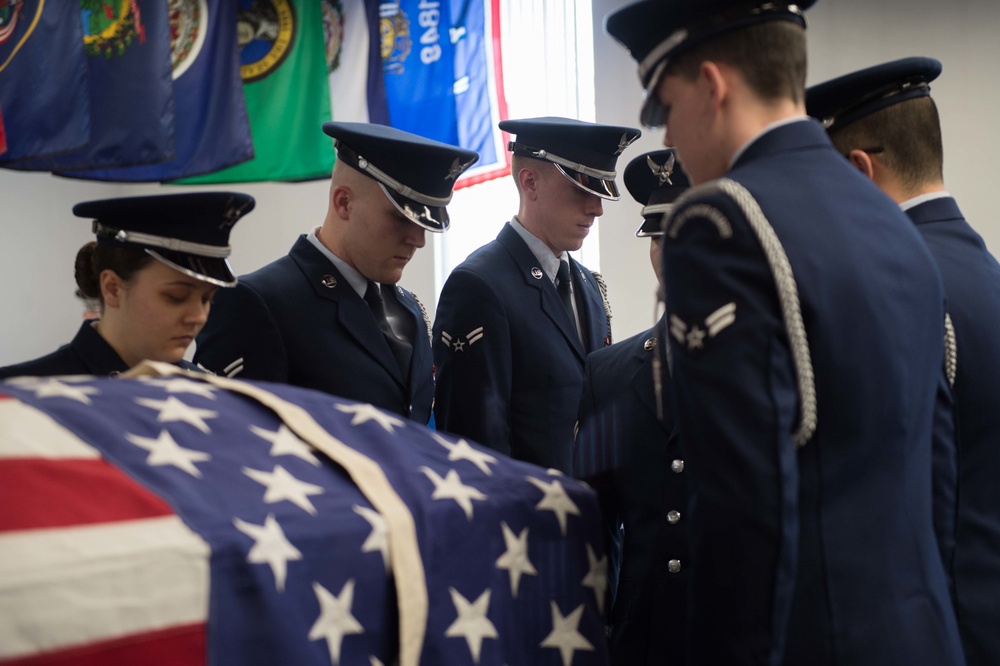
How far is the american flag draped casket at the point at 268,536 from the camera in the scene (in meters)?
0.85

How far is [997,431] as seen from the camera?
158 cm

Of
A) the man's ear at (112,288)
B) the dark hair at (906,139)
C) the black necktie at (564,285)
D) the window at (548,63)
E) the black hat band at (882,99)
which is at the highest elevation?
the window at (548,63)

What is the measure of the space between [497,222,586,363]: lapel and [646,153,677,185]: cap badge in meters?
0.48

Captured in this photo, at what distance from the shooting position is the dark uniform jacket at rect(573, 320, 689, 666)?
1.54m

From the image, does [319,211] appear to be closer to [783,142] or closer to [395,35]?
[395,35]

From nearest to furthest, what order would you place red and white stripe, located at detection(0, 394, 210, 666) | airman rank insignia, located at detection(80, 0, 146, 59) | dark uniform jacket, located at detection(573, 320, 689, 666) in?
red and white stripe, located at detection(0, 394, 210, 666) → dark uniform jacket, located at detection(573, 320, 689, 666) → airman rank insignia, located at detection(80, 0, 146, 59)

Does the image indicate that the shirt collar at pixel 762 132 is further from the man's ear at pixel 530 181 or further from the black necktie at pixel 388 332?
the man's ear at pixel 530 181

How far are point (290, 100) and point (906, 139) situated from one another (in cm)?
468

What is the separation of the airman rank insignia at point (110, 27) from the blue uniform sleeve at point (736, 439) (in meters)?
4.77

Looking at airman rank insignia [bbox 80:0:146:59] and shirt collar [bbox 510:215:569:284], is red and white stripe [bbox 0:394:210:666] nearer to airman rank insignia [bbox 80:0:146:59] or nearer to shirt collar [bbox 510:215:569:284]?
shirt collar [bbox 510:215:569:284]

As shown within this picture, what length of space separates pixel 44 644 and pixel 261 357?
53.2 inches

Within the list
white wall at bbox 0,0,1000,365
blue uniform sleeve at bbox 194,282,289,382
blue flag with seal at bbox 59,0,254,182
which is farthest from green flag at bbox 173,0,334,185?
blue uniform sleeve at bbox 194,282,289,382

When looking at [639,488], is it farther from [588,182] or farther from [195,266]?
A: [588,182]

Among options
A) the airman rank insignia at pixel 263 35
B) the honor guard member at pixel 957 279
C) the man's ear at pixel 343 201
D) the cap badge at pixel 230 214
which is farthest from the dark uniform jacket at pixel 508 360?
the airman rank insignia at pixel 263 35
